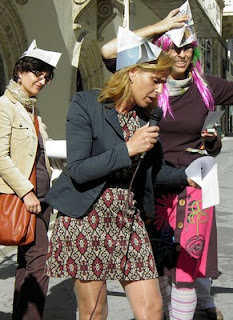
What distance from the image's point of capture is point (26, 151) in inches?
159

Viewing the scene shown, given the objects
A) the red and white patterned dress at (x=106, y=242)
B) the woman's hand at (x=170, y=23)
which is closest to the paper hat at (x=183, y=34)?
the woman's hand at (x=170, y=23)

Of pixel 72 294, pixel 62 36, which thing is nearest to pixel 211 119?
pixel 72 294

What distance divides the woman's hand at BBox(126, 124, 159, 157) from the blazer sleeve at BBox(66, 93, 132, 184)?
3cm

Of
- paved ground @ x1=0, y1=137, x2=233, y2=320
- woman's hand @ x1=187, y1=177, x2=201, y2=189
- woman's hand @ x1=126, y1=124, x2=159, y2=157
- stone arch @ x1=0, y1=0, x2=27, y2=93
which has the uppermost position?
stone arch @ x1=0, y1=0, x2=27, y2=93

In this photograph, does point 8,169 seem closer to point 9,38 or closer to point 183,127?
point 183,127

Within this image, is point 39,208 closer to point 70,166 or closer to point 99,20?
point 70,166

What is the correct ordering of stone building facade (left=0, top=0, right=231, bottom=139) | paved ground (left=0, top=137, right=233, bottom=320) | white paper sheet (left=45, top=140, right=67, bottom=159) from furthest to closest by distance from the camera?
stone building facade (left=0, top=0, right=231, bottom=139) → paved ground (left=0, top=137, right=233, bottom=320) → white paper sheet (left=45, top=140, right=67, bottom=159)

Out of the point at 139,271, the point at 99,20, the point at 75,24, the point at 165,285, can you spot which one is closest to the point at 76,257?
the point at 139,271

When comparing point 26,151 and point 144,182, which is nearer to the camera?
point 144,182

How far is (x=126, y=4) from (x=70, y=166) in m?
10.2

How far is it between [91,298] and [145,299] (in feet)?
0.82

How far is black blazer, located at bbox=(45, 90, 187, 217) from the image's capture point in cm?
298

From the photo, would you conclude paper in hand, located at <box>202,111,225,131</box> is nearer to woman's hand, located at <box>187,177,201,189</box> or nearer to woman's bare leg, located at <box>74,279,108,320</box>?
woman's hand, located at <box>187,177,201,189</box>

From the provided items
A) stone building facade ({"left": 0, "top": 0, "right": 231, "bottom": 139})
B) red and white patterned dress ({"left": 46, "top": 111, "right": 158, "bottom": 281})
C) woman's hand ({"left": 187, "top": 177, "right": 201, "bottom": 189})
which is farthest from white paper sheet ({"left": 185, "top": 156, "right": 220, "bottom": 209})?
stone building facade ({"left": 0, "top": 0, "right": 231, "bottom": 139})
